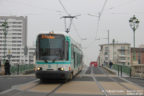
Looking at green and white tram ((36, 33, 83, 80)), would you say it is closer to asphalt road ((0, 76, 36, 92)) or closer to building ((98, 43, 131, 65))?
asphalt road ((0, 76, 36, 92))

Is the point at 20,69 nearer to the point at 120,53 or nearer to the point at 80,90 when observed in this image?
the point at 80,90

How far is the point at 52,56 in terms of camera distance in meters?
16.3

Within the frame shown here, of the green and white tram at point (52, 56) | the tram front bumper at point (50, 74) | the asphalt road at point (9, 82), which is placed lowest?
the asphalt road at point (9, 82)

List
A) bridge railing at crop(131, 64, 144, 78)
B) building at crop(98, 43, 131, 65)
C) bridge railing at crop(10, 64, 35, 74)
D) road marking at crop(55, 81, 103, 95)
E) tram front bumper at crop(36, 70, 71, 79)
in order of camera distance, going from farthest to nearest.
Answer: building at crop(98, 43, 131, 65), bridge railing at crop(10, 64, 35, 74), bridge railing at crop(131, 64, 144, 78), tram front bumper at crop(36, 70, 71, 79), road marking at crop(55, 81, 103, 95)

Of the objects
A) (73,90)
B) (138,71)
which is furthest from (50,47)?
(138,71)

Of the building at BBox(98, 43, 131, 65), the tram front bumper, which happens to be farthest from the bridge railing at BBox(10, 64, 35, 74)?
the building at BBox(98, 43, 131, 65)

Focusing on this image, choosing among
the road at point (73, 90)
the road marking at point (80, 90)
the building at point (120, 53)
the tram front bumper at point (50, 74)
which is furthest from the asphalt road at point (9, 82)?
the building at point (120, 53)

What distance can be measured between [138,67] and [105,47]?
112 m

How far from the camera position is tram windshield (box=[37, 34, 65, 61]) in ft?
53.5

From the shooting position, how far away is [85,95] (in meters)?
11.4

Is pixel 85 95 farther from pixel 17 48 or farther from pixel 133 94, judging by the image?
pixel 17 48

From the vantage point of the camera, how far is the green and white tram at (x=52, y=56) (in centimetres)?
1606

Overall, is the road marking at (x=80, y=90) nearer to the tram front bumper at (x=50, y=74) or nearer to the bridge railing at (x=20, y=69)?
the tram front bumper at (x=50, y=74)

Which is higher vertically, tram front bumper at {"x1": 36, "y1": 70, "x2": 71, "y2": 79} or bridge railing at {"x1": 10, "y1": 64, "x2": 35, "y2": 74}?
tram front bumper at {"x1": 36, "y1": 70, "x2": 71, "y2": 79}
